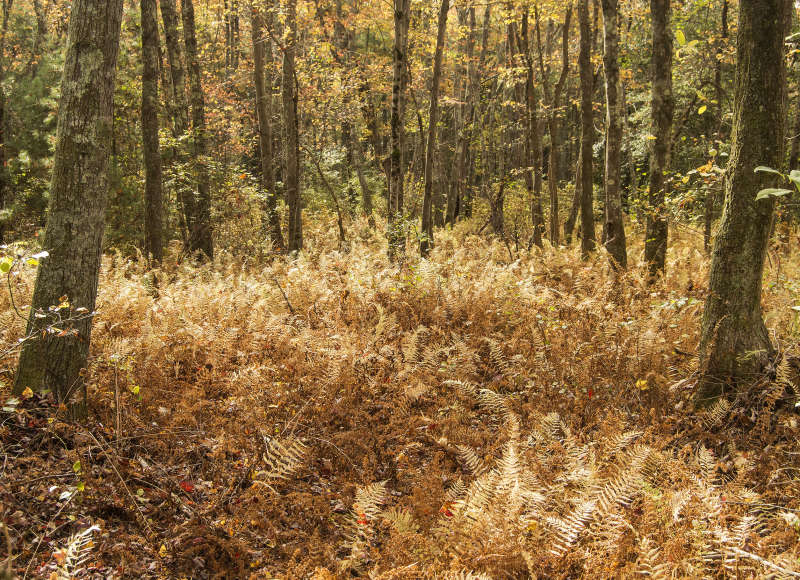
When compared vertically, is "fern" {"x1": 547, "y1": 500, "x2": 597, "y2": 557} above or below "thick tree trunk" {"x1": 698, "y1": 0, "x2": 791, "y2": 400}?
below

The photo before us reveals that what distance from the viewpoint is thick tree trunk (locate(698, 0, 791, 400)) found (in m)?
4.11

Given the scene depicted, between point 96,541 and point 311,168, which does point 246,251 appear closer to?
point 96,541

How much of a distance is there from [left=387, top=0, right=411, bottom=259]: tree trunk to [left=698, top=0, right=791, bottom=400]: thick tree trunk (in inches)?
214

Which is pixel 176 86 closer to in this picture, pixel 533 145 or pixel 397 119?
pixel 397 119

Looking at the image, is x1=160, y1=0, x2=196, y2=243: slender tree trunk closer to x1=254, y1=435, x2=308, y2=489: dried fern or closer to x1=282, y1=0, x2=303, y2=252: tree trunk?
x1=282, y1=0, x2=303, y2=252: tree trunk

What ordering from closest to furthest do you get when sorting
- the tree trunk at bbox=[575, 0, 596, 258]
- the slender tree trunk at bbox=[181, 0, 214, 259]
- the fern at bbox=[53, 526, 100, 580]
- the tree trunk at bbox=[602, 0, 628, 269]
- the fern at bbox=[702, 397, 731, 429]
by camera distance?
the fern at bbox=[53, 526, 100, 580] < the fern at bbox=[702, 397, 731, 429] < the tree trunk at bbox=[602, 0, 628, 269] < the tree trunk at bbox=[575, 0, 596, 258] < the slender tree trunk at bbox=[181, 0, 214, 259]

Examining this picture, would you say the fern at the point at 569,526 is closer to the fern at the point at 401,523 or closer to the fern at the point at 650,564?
the fern at the point at 650,564

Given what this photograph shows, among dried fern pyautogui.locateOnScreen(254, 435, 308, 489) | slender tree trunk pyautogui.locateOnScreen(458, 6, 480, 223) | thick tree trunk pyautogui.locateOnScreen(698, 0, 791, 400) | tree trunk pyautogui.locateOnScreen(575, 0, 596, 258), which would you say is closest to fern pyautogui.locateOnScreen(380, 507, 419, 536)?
dried fern pyautogui.locateOnScreen(254, 435, 308, 489)

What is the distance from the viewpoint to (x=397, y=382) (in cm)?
545

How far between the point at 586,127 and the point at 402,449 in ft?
29.2

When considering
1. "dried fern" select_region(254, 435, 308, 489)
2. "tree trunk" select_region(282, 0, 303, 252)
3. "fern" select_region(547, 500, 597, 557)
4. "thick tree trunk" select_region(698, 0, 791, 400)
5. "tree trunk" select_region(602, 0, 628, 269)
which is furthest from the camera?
"tree trunk" select_region(282, 0, 303, 252)

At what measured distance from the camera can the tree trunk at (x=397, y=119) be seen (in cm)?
948

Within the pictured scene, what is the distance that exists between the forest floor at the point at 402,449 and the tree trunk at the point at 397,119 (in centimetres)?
A: 270

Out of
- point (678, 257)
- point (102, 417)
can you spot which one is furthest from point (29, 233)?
point (678, 257)
